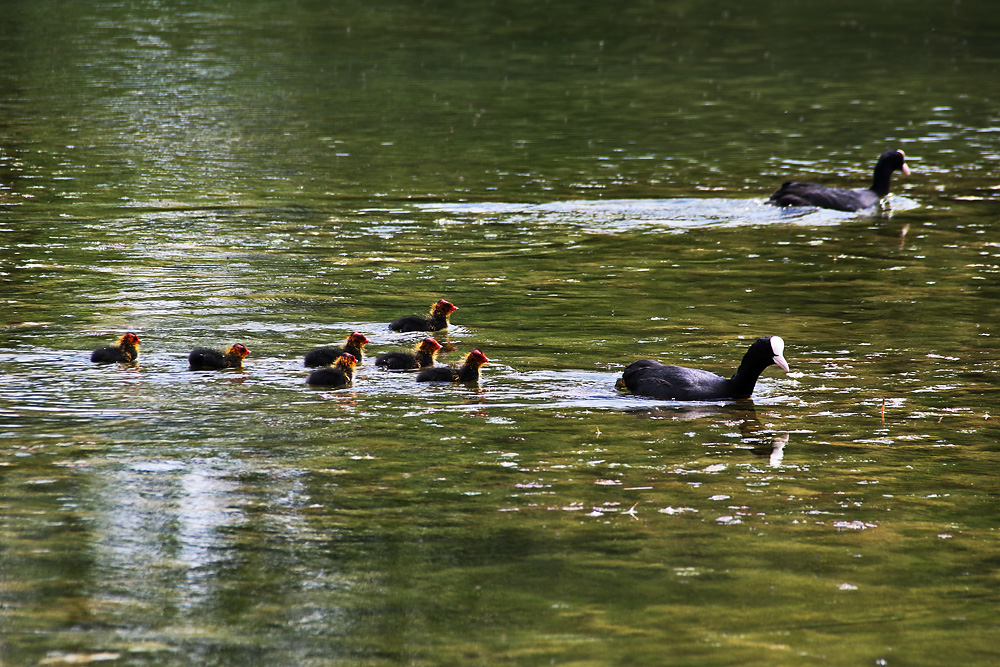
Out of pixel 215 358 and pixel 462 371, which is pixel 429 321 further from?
pixel 215 358

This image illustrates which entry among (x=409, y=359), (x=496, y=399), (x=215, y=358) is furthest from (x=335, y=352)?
(x=496, y=399)

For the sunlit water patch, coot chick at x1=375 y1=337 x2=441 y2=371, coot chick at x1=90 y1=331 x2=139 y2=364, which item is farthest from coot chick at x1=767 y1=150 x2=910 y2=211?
coot chick at x1=90 y1=331 x2=139 y2=364

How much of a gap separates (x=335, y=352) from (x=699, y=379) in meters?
3.44

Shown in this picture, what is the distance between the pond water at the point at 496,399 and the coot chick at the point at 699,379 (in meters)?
0.20

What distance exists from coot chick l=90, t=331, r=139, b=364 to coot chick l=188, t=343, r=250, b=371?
551mm

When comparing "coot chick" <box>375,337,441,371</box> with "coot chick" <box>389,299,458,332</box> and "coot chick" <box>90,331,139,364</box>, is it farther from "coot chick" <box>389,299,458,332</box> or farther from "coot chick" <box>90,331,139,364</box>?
"coot chick" <box>90,331,139,364</box>

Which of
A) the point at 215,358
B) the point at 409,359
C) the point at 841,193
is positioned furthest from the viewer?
the point at 841,193

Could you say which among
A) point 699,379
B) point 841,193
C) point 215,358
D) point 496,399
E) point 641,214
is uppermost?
point 841,193

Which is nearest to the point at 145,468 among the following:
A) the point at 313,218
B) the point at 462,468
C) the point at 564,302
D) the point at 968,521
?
the point at 462,468

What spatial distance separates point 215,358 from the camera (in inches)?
504

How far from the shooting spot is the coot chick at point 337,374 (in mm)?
12547

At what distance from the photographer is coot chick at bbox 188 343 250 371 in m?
12.8

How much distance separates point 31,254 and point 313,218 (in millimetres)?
4668

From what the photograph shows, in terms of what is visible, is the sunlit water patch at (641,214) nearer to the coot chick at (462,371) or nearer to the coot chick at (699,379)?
the coot chick at (462,371)
